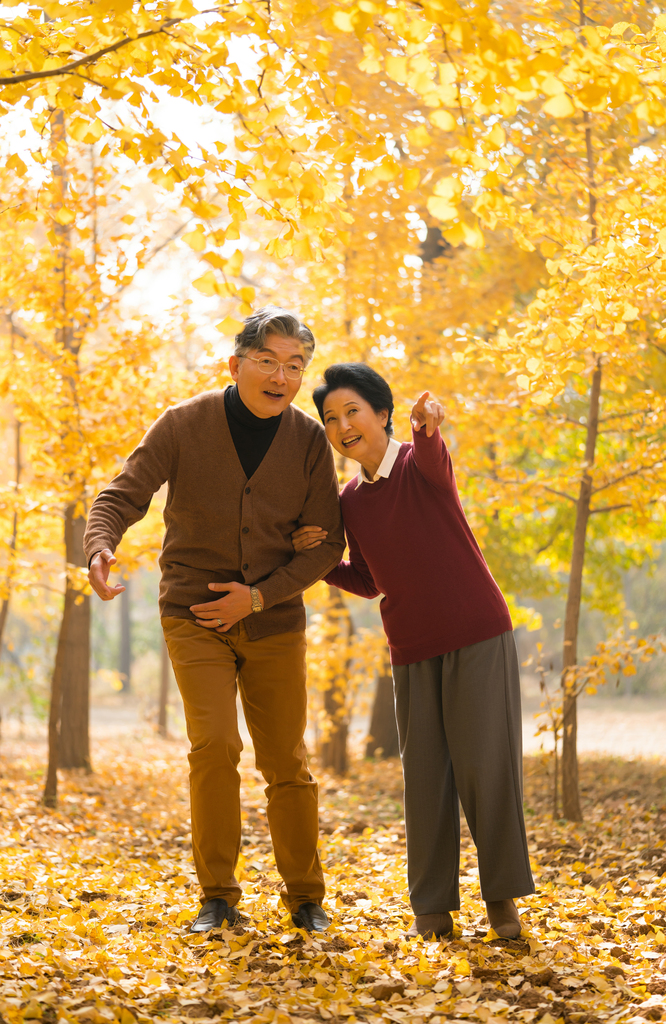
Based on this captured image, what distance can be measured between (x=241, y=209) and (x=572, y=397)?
20.5 ft

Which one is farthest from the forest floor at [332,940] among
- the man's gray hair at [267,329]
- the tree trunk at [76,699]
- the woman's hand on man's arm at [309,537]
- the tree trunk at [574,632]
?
the tree trunk at [76,699]

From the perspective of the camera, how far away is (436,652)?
2.82 metres

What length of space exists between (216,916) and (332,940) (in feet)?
1.30

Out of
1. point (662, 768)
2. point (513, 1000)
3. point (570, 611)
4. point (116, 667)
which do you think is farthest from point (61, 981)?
point (116, 667)

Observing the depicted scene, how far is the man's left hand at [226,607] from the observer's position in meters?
2.86

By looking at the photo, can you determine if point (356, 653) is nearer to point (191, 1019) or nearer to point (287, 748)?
point (287, 748)

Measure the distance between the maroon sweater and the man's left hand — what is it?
1.54 feet

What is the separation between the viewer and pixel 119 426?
5.30 meters

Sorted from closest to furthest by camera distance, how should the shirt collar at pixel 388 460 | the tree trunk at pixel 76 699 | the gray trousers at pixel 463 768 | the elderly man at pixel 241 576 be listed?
the gray trousers at pixel 463 768 < the elderly man at pixel 241 576 < the shirt collar at pixel 388 460 < the tree trunk at pixel 76 699

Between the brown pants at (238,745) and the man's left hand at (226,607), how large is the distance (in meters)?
0.06

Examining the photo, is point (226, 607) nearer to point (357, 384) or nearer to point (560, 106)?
point (357, 384)

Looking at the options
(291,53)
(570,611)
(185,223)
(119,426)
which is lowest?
(570,611)

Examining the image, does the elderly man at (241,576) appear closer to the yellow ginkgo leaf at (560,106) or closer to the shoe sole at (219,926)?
the shoe sole at (219,926)

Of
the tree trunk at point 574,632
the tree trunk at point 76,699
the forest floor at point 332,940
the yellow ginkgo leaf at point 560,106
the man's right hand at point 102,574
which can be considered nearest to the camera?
the yellow ginkgo leaf at point 560,106
